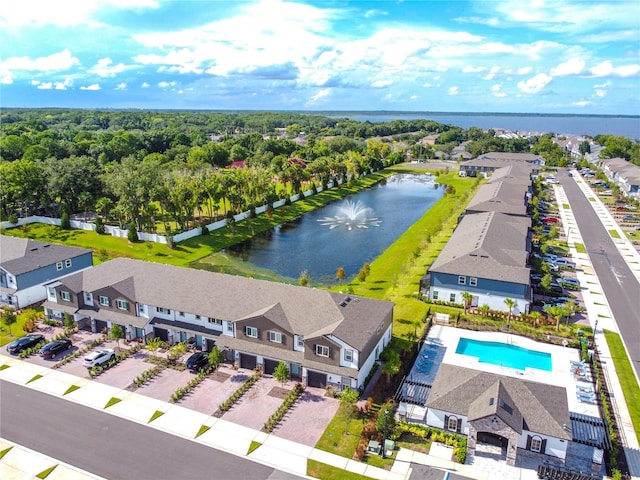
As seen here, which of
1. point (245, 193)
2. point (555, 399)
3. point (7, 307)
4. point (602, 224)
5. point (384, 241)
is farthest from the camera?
point (245, 193)

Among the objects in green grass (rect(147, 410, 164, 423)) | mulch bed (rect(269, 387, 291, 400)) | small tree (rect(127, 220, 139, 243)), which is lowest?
green grass (rect(147, 410, 164, 423))

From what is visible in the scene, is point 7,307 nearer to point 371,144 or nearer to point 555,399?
point 555,399

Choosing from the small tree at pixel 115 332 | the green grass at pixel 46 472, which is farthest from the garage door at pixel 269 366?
the green grass at pixel 46 472

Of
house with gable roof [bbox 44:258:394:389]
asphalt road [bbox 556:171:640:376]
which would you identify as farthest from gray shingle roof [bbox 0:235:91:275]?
asphalt road [bbox 556:171:640:376]

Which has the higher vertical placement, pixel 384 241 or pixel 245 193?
pixel 245 193

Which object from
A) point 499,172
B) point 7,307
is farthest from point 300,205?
point 7,307

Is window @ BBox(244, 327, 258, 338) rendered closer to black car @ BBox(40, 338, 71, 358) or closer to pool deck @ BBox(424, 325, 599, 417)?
pool deck @ BBox(424, 325, 599, 417)
